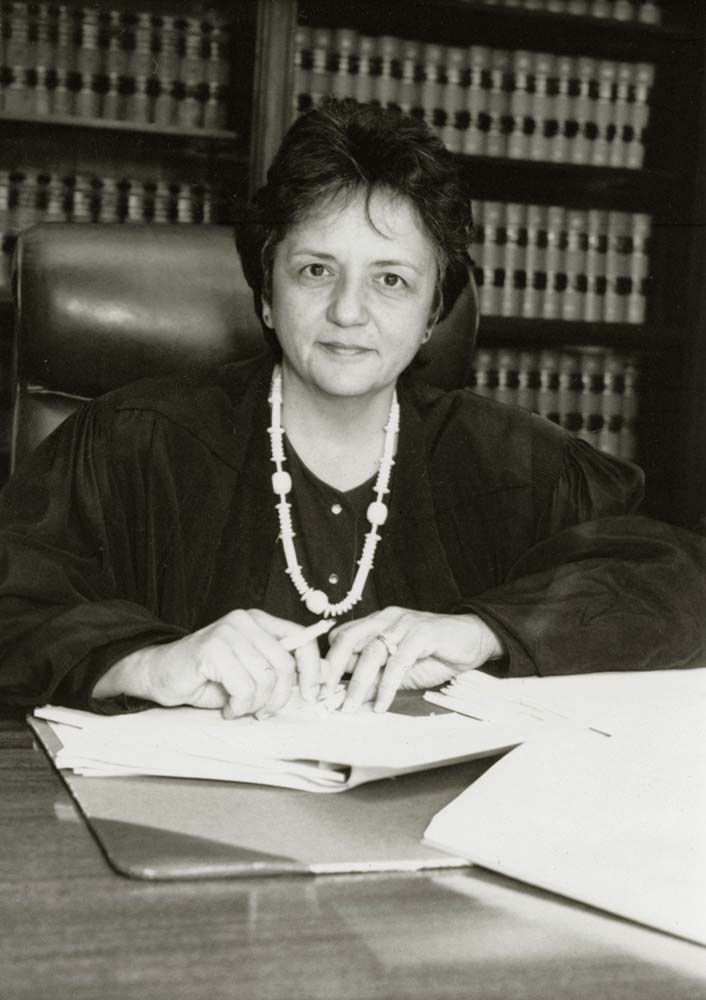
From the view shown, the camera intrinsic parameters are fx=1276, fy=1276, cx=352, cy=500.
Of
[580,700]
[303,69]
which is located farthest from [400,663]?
[303,69]

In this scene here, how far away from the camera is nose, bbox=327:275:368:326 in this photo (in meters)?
1.46

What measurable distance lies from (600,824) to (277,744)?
0.24 m

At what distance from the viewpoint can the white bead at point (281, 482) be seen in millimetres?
1554

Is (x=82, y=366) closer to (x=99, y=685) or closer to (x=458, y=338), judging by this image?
(x=458, y=338)

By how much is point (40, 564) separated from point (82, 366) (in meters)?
0.51

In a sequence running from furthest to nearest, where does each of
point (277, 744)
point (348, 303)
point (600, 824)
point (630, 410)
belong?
point (630, 410) → point (348, 303) → point (277, 744) → point (600, 824)

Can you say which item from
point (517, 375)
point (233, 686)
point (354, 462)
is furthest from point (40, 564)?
point (517, 375)

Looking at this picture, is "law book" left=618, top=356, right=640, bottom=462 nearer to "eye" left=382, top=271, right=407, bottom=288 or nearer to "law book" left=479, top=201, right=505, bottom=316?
"law book" left=479, top=201, right=505, bottom=316

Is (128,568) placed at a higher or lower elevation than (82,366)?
lower

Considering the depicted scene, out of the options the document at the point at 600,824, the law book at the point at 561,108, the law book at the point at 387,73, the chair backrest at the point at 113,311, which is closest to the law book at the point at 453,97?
the law book at the point at 387,73

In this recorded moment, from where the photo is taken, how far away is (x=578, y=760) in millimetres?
866

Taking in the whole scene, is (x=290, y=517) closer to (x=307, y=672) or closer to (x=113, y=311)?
(x=113, y=311)

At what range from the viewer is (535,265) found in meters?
3.31

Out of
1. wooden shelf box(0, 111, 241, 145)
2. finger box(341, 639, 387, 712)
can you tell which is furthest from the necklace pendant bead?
wooden shelf box(0, 111, 241, 145)
